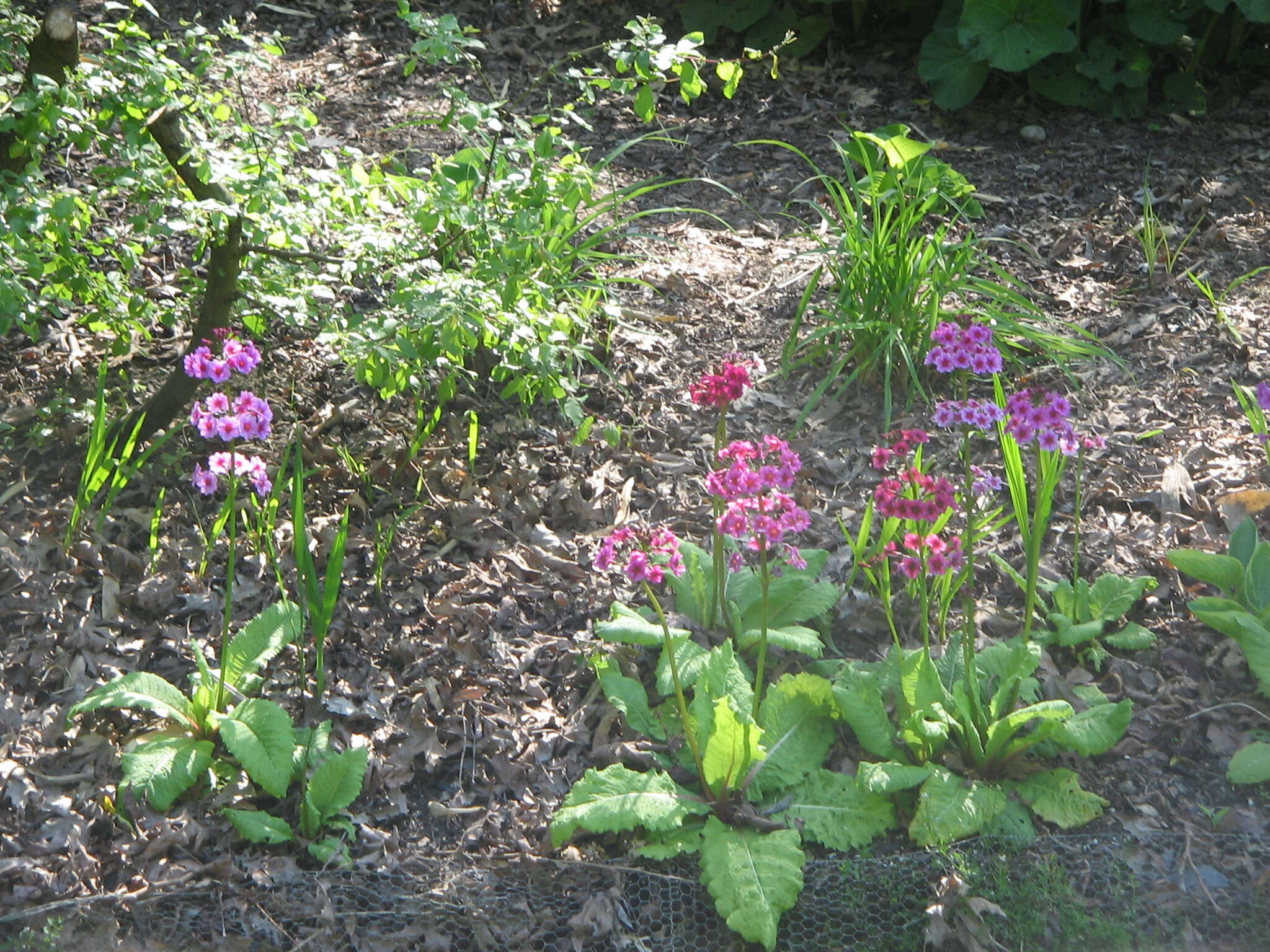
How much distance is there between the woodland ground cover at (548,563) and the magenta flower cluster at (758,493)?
0.7 inches

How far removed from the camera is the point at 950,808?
223cm

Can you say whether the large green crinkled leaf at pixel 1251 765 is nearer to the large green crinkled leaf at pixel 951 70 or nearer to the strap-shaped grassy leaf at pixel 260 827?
the strap-shaped grassy leaf at pixel 260 827

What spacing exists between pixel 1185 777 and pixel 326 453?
7.51ft

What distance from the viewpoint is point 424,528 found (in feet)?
9.84

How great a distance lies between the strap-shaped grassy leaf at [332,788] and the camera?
2238mm

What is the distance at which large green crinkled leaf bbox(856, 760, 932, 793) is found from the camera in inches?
87.7

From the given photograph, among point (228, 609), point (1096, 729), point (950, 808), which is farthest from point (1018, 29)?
point (228, 609)

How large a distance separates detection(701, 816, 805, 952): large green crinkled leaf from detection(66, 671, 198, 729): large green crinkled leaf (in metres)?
1.12

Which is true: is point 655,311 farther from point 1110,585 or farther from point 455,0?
point 455,0

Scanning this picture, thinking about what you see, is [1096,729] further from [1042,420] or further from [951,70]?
[951,70]

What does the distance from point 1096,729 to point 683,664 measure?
87 centimetres

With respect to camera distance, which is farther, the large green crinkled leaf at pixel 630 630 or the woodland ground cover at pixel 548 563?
the large green crinkled leaf at pixel 630 630

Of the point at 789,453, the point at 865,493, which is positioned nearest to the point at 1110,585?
the point at 865,493

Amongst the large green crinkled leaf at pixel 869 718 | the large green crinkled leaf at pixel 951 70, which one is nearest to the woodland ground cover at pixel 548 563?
the large green crinkled leaf at pixel 869 718
